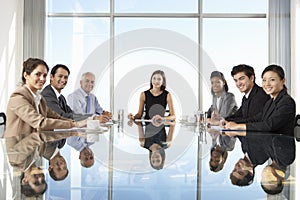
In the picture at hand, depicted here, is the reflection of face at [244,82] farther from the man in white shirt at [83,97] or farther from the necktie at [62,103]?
the necktie at [62,103]

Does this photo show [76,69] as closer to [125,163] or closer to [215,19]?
[215,19]

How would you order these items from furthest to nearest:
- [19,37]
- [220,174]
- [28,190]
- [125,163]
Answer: [19,37] → [125,163] → [220,174] → [28,190]

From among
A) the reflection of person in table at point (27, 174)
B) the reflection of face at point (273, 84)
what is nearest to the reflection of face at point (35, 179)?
the reflection of person in table at point (27, 174)

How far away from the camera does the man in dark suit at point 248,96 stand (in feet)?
11.5

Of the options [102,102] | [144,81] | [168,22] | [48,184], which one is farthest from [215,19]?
[48,184]

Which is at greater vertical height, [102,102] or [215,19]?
[215,19]

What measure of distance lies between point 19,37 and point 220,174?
628 cm

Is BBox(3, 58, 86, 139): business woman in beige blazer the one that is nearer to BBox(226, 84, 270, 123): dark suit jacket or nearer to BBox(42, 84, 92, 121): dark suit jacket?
BBox(42, 84, 92, 121): dark suit jacket

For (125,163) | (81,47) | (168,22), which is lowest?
(125,163)

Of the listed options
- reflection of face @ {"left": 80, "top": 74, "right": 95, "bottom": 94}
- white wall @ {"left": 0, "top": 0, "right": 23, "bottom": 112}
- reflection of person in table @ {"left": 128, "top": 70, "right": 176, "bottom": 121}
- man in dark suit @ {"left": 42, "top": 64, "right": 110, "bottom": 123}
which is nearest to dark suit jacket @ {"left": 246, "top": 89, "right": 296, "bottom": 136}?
man in dark suit @ {"left": 42, "top": 64, "right": 110, "bottom": 123}

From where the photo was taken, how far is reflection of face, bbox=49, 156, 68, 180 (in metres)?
1.00

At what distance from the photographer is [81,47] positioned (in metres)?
7.10

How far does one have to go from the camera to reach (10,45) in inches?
252

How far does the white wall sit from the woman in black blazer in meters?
4.04
